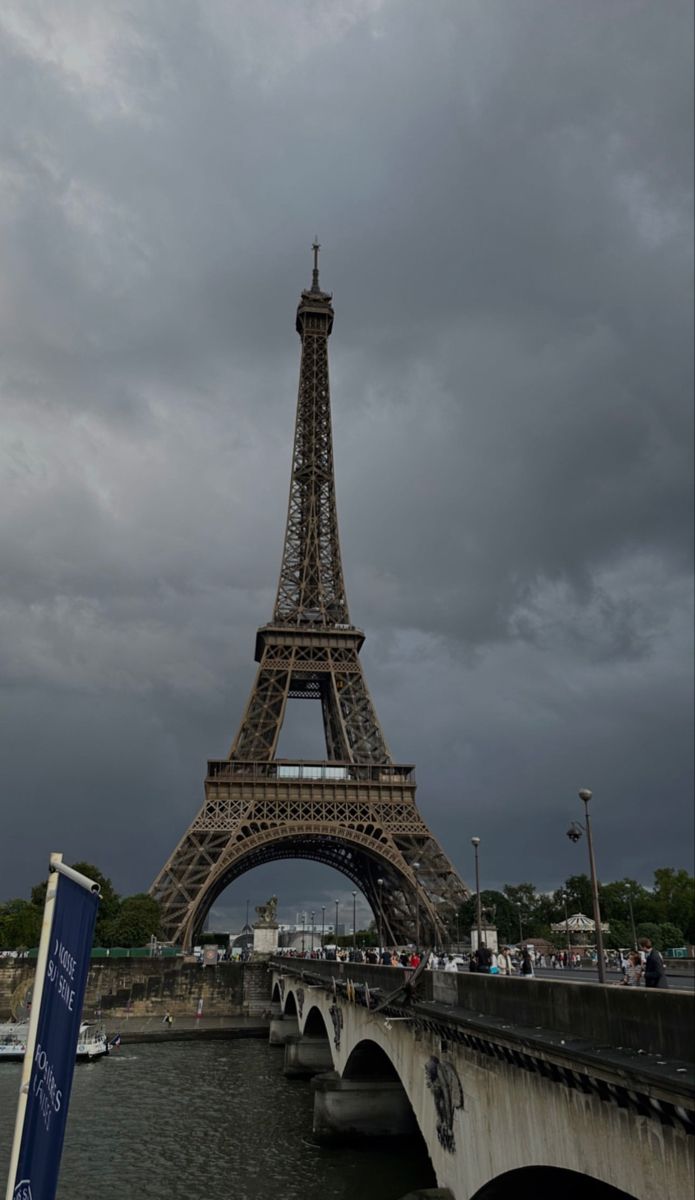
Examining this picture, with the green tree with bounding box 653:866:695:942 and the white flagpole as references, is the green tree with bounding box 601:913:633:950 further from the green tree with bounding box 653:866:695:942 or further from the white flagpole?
the white flagpole

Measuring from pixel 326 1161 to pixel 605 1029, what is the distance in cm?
1923

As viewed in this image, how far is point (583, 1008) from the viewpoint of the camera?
10.3 metres

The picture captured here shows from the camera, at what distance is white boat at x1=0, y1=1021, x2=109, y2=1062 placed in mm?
45219

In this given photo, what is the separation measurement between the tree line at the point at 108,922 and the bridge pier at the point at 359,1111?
3912 cm

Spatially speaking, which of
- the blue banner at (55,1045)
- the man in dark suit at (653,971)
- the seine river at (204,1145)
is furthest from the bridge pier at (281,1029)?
the blue banner at (55,1045)

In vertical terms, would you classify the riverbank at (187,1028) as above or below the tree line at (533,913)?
below

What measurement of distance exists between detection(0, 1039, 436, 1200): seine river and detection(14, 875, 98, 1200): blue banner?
18639 millimetres

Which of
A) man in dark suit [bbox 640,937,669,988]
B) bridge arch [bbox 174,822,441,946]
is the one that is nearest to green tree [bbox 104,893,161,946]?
bridge arch [bbox 174,822,441,946]

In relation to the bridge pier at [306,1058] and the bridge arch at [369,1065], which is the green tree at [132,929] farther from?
the bridge arch at [369,1065]

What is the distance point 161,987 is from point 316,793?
711 inches

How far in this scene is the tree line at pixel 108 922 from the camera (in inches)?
2859

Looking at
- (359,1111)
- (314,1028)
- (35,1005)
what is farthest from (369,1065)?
(35,1005)

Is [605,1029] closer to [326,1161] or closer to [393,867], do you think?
[326,1161]

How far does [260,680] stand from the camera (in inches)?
2963
